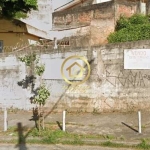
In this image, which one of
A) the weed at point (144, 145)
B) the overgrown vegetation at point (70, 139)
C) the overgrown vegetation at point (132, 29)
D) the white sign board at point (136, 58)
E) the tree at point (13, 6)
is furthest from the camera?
the overgrown vegetation at point (132, 29)

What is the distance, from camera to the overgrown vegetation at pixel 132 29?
1352 cm

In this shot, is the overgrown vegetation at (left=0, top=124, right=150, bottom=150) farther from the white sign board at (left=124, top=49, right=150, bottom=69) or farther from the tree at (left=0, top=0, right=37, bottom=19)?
the tree at (left=0, top=0, right=37, bottom=19)

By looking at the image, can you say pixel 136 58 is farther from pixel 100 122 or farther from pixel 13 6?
pixel 13 6

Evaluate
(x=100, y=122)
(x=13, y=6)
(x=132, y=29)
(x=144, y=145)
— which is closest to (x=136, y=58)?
(x=100, y=122)

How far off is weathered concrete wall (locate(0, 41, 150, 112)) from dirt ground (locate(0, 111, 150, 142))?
1.11 ft

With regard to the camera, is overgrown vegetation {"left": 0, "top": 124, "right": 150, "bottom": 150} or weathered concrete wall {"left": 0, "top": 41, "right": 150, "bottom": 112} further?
weathered concrete wall {"left": 0, "top": 41, "right": 150, "bottom": 112}

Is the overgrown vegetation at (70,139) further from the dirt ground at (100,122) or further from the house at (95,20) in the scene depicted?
the house at (95,20)

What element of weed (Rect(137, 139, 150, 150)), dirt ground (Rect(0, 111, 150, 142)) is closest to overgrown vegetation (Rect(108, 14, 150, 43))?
dirt ground (Rect(0, 111, 150, 142))

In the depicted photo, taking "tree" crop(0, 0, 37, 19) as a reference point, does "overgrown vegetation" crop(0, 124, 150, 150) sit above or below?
below

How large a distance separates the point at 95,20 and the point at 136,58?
18.2 ft

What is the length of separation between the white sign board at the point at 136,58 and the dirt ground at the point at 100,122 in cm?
168

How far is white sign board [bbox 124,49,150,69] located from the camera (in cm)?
991

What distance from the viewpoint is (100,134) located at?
26.2ft

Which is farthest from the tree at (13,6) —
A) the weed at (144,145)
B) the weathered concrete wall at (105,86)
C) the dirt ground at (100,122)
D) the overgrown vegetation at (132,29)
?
the weed at (144,145)
